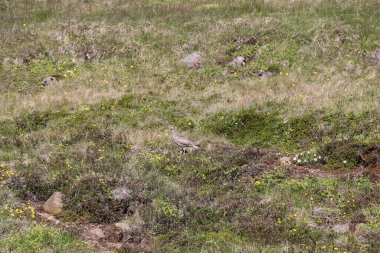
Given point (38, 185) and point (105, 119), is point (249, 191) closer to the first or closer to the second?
point (38, 185)

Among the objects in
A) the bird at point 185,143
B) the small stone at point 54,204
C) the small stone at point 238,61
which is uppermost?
the small stone at point 54,204

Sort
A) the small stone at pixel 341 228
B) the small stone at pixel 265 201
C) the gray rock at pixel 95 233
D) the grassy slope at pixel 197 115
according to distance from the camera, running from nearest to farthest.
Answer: the small stone at pixel 341 228, the gray rock at pixel 95 233, the grassy slope at pixel 197 115, the small stone at pixel 265 201

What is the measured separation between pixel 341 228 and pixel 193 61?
11486mm

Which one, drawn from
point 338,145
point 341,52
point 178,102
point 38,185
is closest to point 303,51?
point 341,52

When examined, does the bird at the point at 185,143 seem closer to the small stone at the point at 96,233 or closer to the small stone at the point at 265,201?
the small stone at the point at 265,201

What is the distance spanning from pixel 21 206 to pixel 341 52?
12991 mm

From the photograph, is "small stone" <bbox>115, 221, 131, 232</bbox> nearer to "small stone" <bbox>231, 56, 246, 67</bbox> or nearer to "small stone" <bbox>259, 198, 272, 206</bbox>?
"small stone" <bbox>259, 198, 272, 206</bbox>

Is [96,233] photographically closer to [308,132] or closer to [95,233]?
[95,233]

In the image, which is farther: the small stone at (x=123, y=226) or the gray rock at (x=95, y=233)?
the small stone at (x=123, y=226)

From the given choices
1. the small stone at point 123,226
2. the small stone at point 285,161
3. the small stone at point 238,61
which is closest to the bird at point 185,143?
the small stone at point 285,161

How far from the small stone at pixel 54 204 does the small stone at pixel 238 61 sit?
1021cm

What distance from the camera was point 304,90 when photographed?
56.0 feet

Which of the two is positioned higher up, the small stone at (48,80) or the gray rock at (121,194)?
the gray rock at (121,194)

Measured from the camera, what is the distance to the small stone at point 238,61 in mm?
20094
